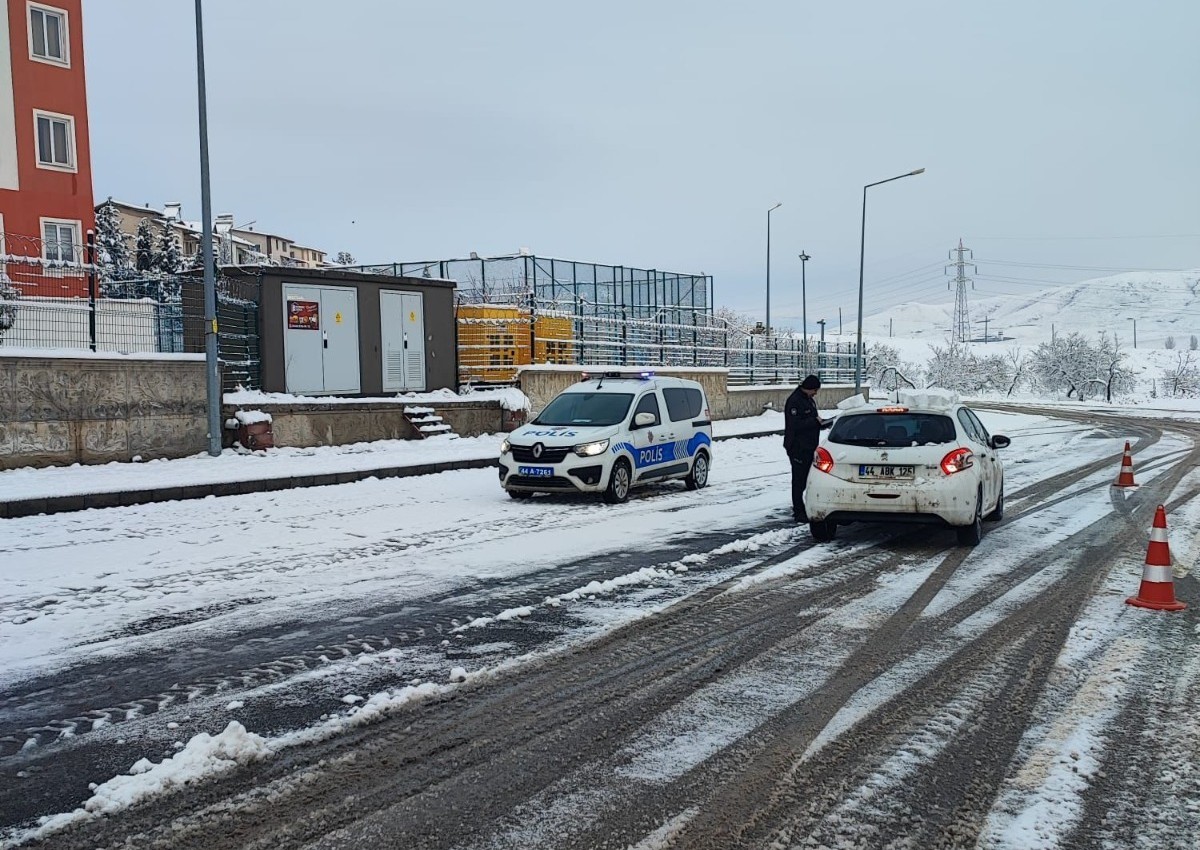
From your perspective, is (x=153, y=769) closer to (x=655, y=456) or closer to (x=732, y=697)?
(x=732, y=697)

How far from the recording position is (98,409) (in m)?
16.2

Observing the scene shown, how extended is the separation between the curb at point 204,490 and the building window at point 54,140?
19.6 m

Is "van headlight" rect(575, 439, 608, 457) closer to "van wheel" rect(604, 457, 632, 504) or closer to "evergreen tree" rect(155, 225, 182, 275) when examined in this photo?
"van wheel" rect(604, 457, 632, 504)

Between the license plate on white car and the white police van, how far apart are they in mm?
4175

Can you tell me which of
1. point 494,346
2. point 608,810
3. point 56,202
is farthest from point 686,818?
point 56,202

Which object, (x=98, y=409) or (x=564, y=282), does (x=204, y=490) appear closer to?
(x=98, y=409)

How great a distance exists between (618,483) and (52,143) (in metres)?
24.8

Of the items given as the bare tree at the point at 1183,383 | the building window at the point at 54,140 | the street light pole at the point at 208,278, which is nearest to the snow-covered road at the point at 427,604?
the street light pole at the point at 208,278

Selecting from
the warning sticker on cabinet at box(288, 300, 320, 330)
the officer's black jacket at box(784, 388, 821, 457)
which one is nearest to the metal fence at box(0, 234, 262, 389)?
the warning sticker on cabinet at box(288, 300, 320, 330)

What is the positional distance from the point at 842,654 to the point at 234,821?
3.75m

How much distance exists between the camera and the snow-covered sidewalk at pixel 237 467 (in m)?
13.7

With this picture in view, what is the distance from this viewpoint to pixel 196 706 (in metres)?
5.24

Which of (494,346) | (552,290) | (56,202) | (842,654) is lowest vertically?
(842,654)

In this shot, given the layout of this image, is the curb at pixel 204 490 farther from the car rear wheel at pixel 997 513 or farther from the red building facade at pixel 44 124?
the red building facade at pixel 44 124
